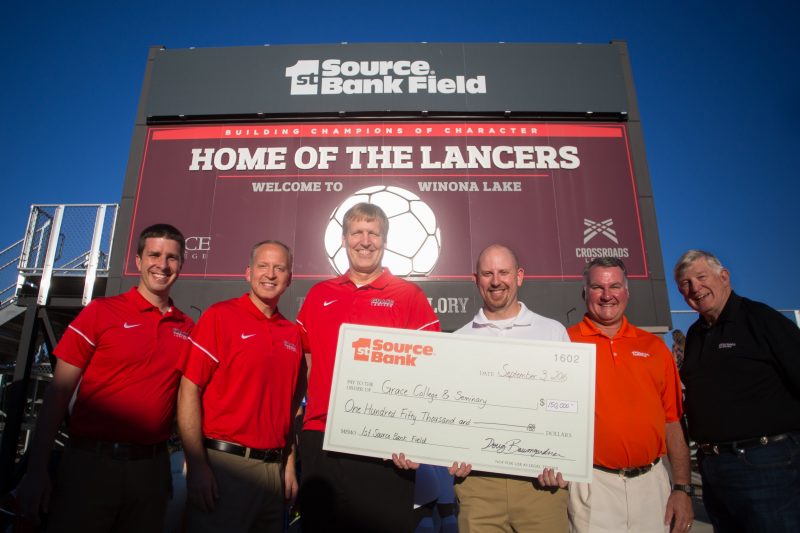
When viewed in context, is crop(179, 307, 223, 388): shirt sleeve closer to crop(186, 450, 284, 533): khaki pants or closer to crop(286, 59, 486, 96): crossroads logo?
crop(186, 450, 284, 533): khaki pants

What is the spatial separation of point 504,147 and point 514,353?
3908mm

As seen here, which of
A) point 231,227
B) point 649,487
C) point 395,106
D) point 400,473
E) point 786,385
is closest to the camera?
point 400,473

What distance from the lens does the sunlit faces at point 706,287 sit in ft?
7.86

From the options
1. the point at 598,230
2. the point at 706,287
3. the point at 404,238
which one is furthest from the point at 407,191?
the point at 706,287

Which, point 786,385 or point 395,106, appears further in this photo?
point 395,106

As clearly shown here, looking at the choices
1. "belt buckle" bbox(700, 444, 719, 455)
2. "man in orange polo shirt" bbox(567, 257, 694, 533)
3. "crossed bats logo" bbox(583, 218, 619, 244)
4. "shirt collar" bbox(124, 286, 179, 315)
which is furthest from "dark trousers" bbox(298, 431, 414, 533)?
"crossed bats logo" bbox(583, 218, 619, 244)

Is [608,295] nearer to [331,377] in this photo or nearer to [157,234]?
[331,377]

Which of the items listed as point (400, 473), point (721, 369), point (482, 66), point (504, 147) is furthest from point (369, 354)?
point (482, 66)

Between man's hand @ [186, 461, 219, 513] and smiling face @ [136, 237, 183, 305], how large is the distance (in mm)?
970

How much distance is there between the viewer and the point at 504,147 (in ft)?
17.3

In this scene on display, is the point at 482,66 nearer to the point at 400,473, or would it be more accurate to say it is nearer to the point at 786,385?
the point at 786,385

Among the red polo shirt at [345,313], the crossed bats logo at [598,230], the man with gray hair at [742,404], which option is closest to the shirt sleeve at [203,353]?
the red polo shirt at [345,313]

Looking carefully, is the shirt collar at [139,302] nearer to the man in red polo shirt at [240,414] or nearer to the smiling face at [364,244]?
the man in red polo shirt at [240,414]

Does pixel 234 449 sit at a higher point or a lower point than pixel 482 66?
lower
